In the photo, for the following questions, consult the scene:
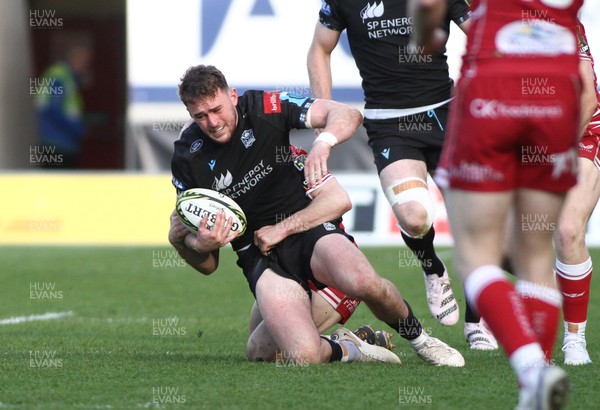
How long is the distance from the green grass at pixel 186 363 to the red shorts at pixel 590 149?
3.51 feet

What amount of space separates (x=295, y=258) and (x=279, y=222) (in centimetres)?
23

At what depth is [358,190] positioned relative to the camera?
13.0 m

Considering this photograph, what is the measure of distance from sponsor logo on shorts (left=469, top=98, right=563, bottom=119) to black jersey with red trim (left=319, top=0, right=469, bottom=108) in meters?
2.81

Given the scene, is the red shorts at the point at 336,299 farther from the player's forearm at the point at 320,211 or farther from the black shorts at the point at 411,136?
the black shorts at the point at 411,136

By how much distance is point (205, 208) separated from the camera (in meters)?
5.75

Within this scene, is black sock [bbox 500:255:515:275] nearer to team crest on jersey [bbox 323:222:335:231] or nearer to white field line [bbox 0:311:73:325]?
team crest on jersey [bbox 323:222:335:231]

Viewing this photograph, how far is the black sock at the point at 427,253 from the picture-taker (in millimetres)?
6699

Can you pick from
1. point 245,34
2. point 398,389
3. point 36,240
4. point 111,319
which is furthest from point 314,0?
point 398,389

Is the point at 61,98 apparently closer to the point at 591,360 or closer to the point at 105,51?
the point at 105,51

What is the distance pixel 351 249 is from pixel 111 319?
2.82 meters

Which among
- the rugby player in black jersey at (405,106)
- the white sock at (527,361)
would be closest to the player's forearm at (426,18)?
the white sock at (527,361)

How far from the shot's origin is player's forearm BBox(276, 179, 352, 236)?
598 cm

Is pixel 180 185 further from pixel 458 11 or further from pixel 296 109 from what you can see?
pixel 458 11

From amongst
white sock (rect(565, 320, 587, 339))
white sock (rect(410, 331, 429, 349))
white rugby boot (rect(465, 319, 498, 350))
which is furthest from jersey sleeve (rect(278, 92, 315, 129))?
white sock (rect(565, 320, 587, 339))
